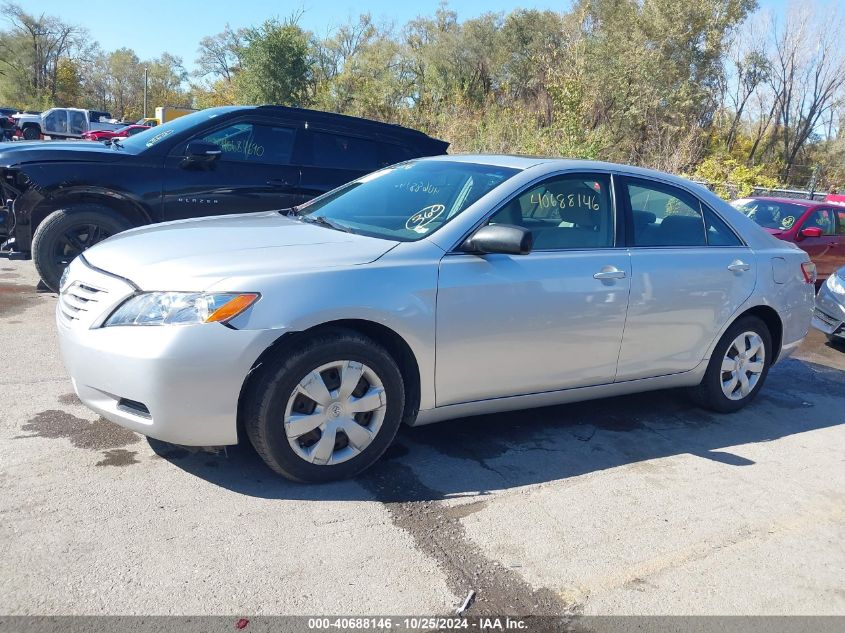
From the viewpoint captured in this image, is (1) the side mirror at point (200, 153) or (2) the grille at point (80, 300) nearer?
(2) the grille at point (80, 300)

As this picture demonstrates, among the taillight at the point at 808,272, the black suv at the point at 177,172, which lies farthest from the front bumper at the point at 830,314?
the black suv at the point at 177,172

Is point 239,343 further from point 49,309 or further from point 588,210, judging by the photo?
point 49,309

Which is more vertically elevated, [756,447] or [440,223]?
[440,223]

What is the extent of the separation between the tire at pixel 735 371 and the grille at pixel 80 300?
12.4ft

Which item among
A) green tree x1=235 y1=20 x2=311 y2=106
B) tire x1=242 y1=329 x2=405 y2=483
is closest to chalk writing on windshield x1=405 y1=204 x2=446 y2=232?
tire x1=242 y1=329 x2=405 y2=483

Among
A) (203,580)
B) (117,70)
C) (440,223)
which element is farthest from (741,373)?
(117,70)

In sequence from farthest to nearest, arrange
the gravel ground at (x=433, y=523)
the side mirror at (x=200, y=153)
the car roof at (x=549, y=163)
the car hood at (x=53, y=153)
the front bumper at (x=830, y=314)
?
the front bumper at (x=830, y=314), the side mirror at (x=200, y=153), the car hood at (x=53, y=153), the car roof at (x=549, y=163), the gravel ground at (x=433, y=523)

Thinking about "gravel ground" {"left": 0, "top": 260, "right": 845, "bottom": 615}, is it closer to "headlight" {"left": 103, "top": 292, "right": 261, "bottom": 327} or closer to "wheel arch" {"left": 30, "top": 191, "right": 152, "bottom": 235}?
"headlight" {"left": 103, "top": 292, "right": 261, "bottom": 327}

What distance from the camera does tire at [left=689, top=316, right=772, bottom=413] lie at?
16.1 ft

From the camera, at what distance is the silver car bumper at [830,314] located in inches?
296

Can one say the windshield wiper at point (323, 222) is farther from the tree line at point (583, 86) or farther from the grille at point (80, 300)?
the tree line at point (583, 86)

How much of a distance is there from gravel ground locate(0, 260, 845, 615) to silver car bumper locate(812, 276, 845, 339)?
3.47m

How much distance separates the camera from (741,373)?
504 centimetres

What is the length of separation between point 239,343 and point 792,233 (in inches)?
372
